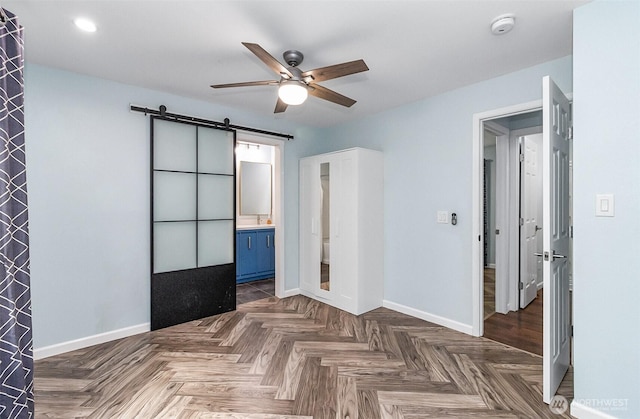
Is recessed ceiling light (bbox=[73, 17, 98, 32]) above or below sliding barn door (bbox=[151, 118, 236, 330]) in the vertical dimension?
above

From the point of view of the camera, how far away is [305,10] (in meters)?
1.82

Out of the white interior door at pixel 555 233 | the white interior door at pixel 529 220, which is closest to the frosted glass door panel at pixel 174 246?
the white interior door at pixel 555 233

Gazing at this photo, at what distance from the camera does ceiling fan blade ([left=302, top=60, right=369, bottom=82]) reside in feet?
6.07

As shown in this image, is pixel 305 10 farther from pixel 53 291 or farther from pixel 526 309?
pixel 526 309

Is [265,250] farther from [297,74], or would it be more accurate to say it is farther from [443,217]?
[297,74]

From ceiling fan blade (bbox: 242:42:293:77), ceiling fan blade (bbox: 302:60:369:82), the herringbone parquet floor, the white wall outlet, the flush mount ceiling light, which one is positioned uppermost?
the flush mount ceiling light

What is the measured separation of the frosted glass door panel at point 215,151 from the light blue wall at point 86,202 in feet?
1.26

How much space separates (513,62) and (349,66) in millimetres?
1542

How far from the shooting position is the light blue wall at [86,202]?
2.55m
